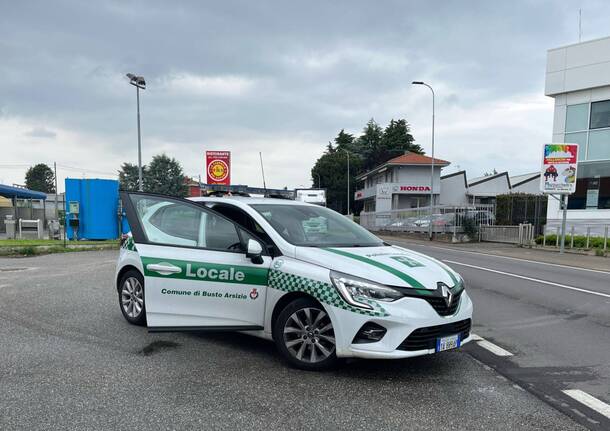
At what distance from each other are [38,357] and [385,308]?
136 inches

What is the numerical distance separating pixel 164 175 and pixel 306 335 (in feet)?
253

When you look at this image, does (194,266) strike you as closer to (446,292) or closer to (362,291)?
(362,291)

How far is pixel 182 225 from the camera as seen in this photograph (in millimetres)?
4953

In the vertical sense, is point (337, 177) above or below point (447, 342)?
above

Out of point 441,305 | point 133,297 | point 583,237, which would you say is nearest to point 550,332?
point 441,305

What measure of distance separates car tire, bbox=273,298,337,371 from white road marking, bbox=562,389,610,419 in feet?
6.55

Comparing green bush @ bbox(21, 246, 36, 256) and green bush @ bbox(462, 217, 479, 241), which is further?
green bush @ bbox(462, 217, 479, 241)

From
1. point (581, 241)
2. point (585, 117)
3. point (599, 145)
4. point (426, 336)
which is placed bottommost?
point (581, 241)

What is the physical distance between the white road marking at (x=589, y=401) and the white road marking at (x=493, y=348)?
998 millimetres

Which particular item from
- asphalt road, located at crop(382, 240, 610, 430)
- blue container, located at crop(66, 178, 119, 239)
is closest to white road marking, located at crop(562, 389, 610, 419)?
asphalt road, located at crop(382, 240, 610, 430)

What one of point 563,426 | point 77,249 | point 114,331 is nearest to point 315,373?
point 563,426

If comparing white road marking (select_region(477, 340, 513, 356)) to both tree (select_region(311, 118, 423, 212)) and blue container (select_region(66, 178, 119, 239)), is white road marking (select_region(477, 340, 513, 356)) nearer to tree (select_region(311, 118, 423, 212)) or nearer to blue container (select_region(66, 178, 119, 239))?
blue container (select_region(66, 178, 119, 239))

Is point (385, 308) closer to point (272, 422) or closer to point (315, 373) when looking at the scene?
point (315, 373)

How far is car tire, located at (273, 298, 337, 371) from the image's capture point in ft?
13.3
